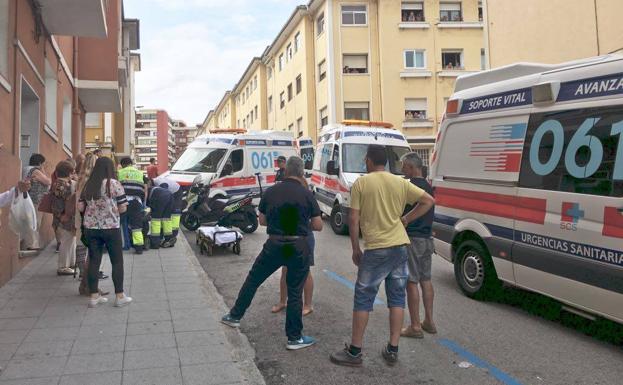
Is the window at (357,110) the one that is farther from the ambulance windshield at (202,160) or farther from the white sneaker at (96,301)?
the white sneaker at (96,301)

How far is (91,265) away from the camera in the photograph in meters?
5.46

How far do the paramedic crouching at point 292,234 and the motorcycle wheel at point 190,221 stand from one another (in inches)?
323

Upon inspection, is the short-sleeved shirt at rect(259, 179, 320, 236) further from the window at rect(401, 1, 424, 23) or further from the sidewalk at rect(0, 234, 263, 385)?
the window at rect(401, 1, 424, 23)

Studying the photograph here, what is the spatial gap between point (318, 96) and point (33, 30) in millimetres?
21279

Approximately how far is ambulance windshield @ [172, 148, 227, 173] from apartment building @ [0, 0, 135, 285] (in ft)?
9.83

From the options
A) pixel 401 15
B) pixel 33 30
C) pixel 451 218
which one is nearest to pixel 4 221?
pixel 33 30

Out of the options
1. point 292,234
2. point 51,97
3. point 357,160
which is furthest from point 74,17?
point 292,234

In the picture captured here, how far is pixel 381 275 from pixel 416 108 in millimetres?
23461

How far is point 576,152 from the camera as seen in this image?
15.9ft

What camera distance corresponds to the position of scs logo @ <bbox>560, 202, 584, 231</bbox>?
4754mm

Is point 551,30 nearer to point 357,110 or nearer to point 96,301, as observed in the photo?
point 96,301

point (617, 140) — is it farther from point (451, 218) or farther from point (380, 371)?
point (380, 371)

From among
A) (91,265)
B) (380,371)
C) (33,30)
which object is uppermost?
(33,30)

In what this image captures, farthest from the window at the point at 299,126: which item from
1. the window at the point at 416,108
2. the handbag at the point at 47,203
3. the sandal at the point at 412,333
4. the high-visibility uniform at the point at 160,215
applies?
the sandal at the point at 412,333
